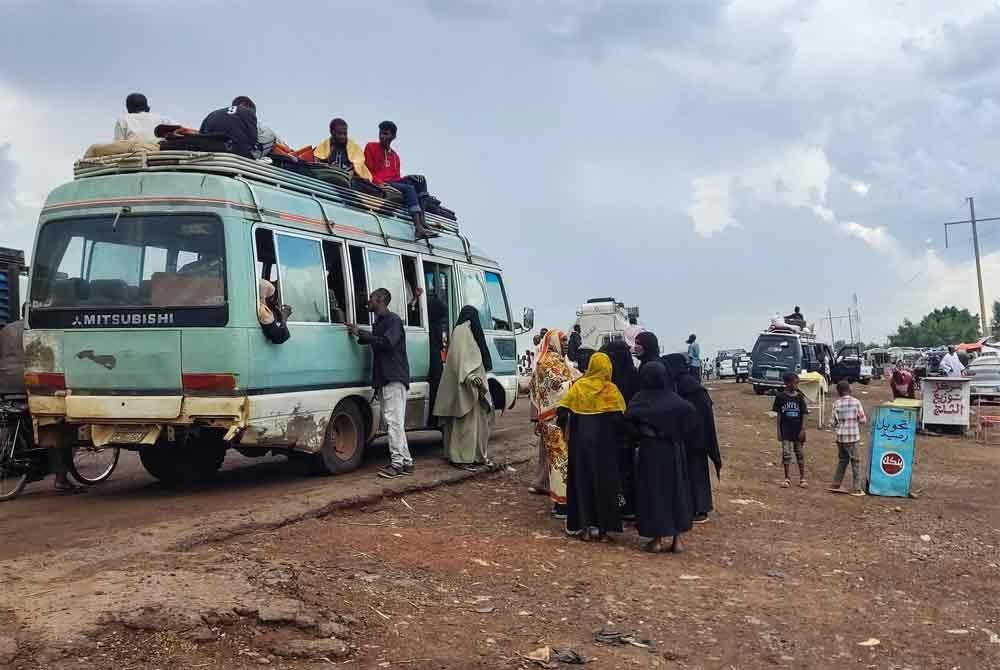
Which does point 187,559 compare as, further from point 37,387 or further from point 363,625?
point 37,387

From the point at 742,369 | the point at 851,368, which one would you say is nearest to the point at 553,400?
the point at 851,368

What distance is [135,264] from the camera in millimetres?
7352

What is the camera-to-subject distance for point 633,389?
7.60 meters

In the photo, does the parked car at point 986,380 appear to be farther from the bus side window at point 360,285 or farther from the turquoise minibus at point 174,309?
the turquoise minibus at point 174,309

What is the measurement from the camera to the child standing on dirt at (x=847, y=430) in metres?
10.8

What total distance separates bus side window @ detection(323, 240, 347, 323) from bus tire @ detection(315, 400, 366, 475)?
883 millimetres

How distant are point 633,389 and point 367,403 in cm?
293

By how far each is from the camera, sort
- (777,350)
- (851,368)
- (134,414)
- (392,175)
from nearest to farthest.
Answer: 1. (134,414)
2. (392,175)
3. (777,350)
4. (851,368)

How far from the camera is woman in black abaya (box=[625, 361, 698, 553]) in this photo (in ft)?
22.7

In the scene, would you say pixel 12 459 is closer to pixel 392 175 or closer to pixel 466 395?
pixel 466 395

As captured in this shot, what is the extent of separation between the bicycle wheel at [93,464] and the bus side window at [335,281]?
2628 mm

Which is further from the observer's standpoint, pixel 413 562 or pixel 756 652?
pixel 413 562

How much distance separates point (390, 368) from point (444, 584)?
331cm

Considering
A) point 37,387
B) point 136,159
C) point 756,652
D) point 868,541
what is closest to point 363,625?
point 756,652
